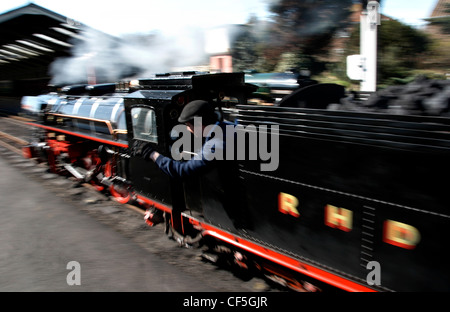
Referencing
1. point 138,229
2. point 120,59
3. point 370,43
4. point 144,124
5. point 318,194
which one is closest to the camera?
point 318,194

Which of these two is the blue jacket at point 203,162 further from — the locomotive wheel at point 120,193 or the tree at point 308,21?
the tree at point 308,21

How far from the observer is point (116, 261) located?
4.27 metres

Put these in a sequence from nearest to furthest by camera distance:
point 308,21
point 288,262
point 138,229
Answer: point 288,262 < point 138,229 < point 308,21

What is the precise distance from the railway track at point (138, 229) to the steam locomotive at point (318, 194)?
219 mm

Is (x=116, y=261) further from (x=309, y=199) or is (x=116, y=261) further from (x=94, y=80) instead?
(x=94, y=80)

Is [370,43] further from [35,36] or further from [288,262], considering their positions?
[35,36]

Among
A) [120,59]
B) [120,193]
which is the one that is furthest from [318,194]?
[120,59]

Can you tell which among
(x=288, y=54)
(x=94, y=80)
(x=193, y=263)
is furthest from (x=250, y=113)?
(x=288, y=54)

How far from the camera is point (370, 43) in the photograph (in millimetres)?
7008

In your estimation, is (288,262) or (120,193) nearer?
(288,262)

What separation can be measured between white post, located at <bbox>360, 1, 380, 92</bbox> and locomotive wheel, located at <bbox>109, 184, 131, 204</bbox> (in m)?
5.26

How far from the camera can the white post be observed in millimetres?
6797

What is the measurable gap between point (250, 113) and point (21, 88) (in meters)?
30.1

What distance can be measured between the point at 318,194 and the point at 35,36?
2086 cm
